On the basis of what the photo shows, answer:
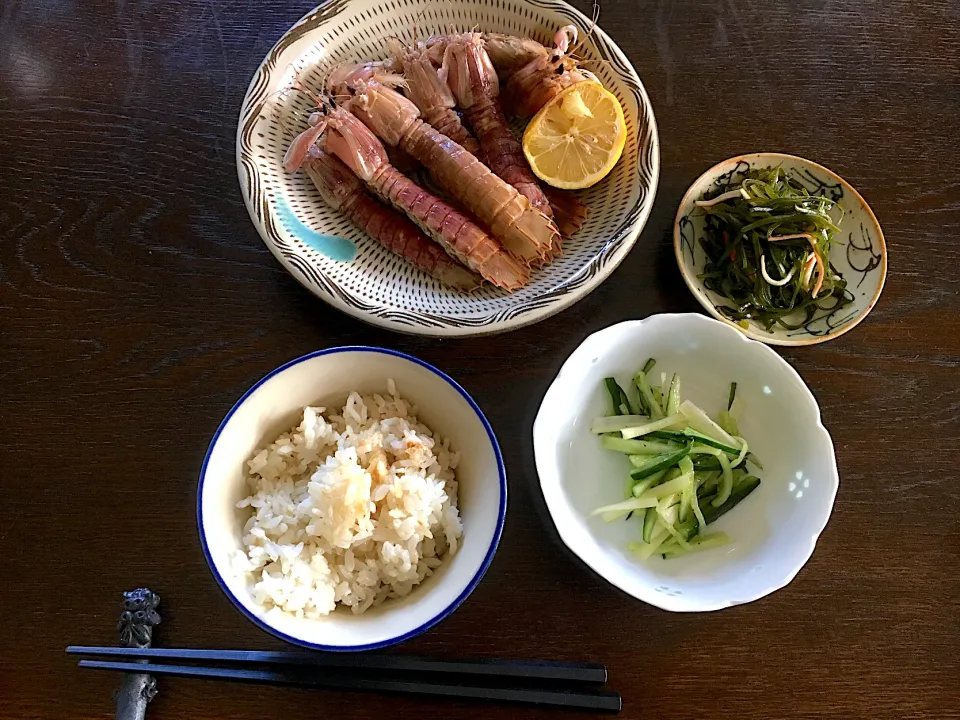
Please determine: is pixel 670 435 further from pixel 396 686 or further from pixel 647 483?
pixel 396 686

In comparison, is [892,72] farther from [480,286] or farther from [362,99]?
[362,99]

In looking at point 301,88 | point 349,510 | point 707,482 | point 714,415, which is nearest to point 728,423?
point 714,415

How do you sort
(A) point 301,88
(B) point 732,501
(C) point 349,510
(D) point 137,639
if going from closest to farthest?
(C) point 349,510, (D) point 137,639, (B) point 732,501, (A) point 301,88

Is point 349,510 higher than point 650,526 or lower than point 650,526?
higher

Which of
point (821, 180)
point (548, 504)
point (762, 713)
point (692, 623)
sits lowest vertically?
point (762, 713)

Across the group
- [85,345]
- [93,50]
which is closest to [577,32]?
[93,50]

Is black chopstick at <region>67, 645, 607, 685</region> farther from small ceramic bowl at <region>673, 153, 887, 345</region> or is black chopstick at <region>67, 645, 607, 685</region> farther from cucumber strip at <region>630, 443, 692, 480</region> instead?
small ceramic bowl at <region>673, 153, 887, 345</region>

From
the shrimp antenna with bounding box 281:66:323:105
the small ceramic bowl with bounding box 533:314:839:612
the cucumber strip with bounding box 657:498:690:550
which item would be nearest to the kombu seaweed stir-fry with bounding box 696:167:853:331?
the small ceramic bowl with bounding box 533:314:839:612
